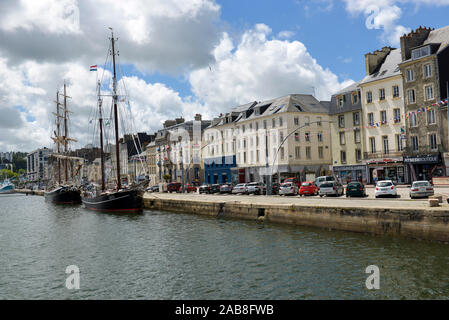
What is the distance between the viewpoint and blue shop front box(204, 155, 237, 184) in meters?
73.6

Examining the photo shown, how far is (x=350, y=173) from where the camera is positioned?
54.4m

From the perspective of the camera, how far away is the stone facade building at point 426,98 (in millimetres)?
42781

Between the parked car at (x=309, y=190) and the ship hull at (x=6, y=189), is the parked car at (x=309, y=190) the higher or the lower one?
the lower one

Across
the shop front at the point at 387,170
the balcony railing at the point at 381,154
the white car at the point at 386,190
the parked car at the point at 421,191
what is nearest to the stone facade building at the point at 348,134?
the balcony railing at the point at 381,154

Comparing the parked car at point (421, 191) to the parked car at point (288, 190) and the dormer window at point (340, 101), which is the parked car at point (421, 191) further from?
the dormer window at point (340, 101)

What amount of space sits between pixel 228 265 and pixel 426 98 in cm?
3714

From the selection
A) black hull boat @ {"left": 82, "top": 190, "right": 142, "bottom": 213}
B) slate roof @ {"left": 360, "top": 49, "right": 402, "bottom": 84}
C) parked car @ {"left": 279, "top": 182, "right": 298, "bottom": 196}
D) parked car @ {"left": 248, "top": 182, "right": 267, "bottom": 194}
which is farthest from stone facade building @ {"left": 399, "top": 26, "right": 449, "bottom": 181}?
black hull boat @ {"left": 82, "top": 190, "right": 142, "bottom": 213}

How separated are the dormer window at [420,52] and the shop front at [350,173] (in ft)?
48.9

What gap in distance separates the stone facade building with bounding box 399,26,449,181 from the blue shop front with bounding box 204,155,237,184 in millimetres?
33511

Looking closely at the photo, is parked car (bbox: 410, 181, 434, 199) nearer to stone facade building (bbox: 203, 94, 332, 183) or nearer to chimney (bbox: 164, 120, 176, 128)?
stone facade building (bbox: 203, 94, 332, 183)

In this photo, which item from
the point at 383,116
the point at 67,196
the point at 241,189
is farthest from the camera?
the point at 67,196

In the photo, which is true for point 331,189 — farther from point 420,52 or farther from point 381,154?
point 420,52

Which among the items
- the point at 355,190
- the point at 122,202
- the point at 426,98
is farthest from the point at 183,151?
the point at 355,190

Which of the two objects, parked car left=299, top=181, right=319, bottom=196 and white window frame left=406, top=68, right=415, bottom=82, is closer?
parked car left=299, top=181, right=319, bottom=196
